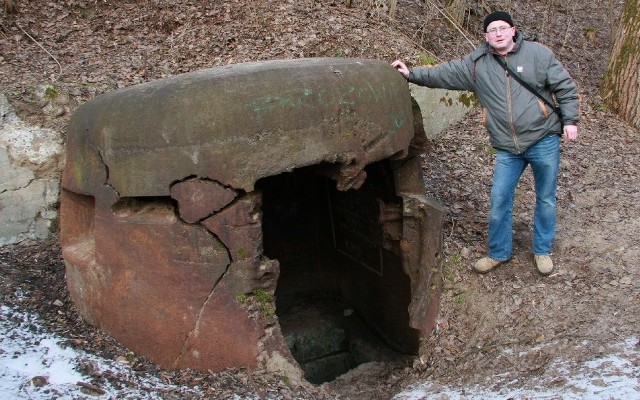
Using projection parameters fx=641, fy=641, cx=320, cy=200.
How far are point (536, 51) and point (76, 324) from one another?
11.6ft

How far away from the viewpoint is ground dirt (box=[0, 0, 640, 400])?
4.09 m

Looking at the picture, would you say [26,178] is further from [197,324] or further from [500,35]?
[500,35]

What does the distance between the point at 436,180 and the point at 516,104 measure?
85.3 inches

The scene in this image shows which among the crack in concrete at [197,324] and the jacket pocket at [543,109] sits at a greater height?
the jacket pocket at [543,109]

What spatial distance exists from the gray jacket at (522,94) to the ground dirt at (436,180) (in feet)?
3.64

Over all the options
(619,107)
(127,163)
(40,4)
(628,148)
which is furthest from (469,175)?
(40,4)

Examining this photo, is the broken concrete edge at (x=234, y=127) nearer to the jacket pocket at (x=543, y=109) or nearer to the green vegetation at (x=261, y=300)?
the green vegetation at (x=261, y=300)

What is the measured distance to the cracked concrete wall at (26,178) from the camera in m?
5.71

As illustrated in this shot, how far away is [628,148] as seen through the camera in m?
6.85

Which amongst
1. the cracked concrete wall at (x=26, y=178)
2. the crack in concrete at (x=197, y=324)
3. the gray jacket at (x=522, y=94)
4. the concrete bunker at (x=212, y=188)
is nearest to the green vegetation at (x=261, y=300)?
the concrete bunker at (x=212, y=188)

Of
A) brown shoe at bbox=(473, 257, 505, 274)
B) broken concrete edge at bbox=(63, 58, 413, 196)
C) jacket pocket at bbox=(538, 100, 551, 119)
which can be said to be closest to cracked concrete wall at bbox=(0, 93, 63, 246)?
broken concrete edge at bbox=(63, 58, 413, 196)

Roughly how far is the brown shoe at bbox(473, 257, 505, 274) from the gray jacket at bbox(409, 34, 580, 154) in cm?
91

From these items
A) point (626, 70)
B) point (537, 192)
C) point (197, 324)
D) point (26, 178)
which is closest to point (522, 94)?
point (537, 192)

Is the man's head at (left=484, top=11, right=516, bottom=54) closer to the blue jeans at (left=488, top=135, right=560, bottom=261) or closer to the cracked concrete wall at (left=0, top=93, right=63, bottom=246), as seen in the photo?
the blue jeans at (left=488, top=135, right=560, bottom=261)
